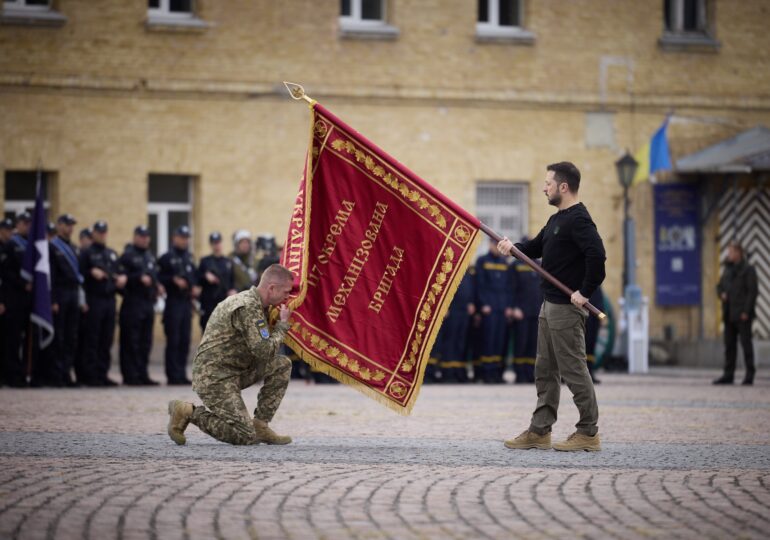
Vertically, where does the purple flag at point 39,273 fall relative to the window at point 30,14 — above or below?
below

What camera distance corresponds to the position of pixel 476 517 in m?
7.96

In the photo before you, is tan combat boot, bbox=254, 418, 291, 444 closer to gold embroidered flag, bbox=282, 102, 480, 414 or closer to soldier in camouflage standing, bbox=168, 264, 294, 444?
soldier in camouflage standing, bbox=168, 264, 294, 444

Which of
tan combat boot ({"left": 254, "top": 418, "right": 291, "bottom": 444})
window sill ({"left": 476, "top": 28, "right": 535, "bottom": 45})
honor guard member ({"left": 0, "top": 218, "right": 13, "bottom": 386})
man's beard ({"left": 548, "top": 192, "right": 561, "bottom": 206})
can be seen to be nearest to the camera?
man's beard ({"left": 548, "top": 192, "right": 561, "bottom": 206})

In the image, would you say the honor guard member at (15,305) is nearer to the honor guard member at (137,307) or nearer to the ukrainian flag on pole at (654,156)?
the honor guard member at (137,307)

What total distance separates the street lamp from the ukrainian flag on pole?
34 cm

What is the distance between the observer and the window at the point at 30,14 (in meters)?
25.2

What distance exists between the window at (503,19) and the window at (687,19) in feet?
9.11

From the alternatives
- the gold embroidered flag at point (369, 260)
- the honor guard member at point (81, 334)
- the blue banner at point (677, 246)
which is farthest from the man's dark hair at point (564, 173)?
the blue banner at point (677, 246)

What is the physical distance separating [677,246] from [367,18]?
22.8ft

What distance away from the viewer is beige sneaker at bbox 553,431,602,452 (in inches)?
442

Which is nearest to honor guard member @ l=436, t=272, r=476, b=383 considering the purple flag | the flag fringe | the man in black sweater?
the purple flag

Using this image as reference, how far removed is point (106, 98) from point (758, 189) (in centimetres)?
1185

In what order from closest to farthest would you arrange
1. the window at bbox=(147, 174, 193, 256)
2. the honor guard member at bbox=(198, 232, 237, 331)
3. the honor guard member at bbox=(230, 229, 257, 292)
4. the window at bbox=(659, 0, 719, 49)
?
1. the honor guard member at bbox=(198, 232, 237, 331)
2. the honor guard member at bbox=(230, 229, 257, 292)
3. the window at bbox=(147, 174, 193, 256)
4. the window at bbox=(659, 0, 719, 49)

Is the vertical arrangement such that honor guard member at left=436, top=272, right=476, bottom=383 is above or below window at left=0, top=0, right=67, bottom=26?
below
